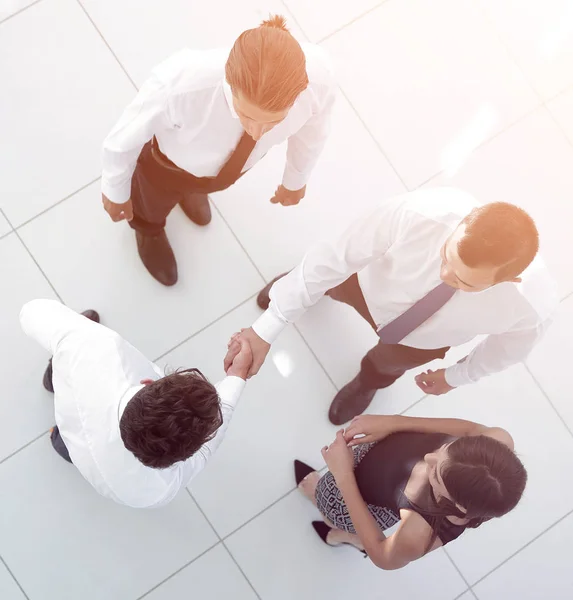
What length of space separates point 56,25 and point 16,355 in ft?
4.47

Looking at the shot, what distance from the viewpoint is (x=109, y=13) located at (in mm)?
2668

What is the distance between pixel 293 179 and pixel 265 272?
23.3 inches

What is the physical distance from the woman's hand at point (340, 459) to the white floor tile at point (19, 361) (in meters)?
1.17

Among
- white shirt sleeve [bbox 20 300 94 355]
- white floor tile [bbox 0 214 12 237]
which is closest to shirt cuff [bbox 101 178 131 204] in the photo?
white shirt sleeve [bbox 20 300 94 355]

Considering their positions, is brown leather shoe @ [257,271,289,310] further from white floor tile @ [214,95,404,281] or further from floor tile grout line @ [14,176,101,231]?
floor tile grout line @ [14,176,101,231]

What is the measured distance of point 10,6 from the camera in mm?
2629

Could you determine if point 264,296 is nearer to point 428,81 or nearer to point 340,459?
point 340,459

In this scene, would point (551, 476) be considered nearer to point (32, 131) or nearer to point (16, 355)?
point (16, 355)

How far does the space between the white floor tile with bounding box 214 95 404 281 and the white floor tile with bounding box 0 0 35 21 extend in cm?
111

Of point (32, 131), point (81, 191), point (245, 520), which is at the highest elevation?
point (32, 131)

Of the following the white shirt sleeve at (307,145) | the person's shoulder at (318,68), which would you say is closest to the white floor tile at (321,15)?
the white shirt sleeve at (307,145)

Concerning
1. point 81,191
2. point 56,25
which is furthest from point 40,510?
point 56,25

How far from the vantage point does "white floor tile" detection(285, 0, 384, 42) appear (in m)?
2.81

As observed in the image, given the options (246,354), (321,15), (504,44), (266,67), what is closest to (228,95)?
(266,67)
